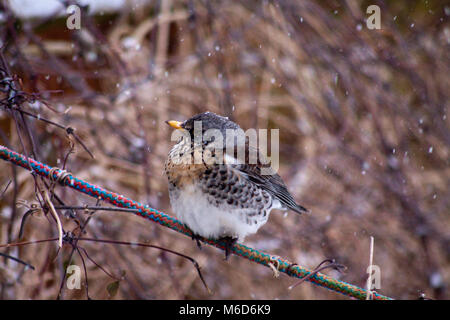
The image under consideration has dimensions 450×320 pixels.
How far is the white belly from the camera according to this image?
2.04 m

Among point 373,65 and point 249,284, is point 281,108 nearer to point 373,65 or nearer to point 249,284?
point 373,65

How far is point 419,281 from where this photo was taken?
3.61m

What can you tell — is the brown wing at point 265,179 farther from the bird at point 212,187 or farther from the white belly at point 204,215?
the white belly at point 204,215

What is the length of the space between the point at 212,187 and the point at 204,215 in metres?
0.13

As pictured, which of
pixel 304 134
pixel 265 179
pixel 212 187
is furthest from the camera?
pixel 304 134

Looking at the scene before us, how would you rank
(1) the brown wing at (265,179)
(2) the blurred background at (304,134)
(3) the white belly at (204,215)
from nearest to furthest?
1. (3) the white belly at (204,215)
2. (1) the brown wing at (265,179)
3. (2) the blurred background at (304,134)

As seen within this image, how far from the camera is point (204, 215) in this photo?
205 centimetres

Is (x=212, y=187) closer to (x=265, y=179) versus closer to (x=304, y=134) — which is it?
(x=265, y=179)

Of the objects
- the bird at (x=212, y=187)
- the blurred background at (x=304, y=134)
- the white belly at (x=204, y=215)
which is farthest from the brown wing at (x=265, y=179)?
the blurred background at (x=304, y=134)

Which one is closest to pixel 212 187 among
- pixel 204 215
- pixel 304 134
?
pixel 204 215

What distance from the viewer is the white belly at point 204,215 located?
2043 mm

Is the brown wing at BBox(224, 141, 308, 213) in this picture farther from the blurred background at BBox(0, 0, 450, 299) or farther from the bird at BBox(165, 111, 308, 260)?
the blurred background at BBox(0, 0, 450, 299)

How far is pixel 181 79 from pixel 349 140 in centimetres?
157

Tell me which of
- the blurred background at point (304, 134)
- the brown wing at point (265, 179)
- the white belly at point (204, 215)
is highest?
the blurred background at point (304, 134)
